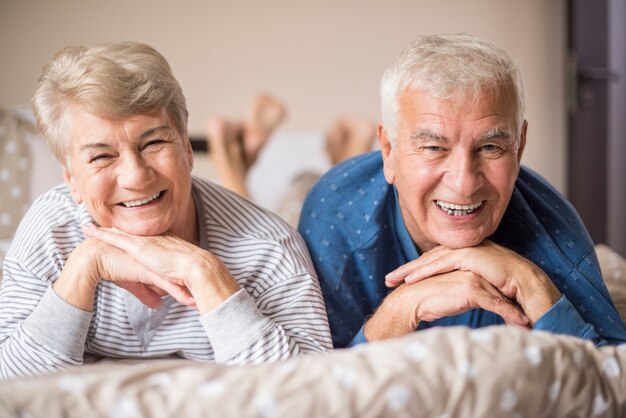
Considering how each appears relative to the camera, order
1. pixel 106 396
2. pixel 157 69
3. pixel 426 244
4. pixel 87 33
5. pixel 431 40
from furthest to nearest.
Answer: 1. pixel 87 33
2. pixel 426 244
3. pixel 431 40
4. pixel 157 69
5. pixel 106 396

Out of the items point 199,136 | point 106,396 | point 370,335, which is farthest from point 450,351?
point 199,136

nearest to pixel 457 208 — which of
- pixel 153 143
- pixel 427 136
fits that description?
pixel 427 136

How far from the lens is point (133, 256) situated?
4.43ft

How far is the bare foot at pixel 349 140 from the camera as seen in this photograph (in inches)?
116

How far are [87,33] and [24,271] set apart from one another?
2114 mm

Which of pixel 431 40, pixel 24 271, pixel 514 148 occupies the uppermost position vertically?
pixel 431 40

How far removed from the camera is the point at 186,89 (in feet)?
11.4

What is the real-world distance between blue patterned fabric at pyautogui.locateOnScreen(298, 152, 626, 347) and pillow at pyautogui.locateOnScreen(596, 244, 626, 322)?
0.32m

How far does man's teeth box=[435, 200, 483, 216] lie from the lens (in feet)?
4.66

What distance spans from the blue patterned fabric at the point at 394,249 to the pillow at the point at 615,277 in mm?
318

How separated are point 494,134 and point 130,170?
0.63 metres

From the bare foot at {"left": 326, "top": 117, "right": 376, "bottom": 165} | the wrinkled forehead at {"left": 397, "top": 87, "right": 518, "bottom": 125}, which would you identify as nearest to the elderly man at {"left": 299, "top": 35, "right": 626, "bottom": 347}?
the wrinkled forehead at {"left": 397, "top": 87, "right": 518, "bottom": 125}

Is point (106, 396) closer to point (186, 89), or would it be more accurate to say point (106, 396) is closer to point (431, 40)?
point (431, 40)

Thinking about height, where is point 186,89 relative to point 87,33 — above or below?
below
